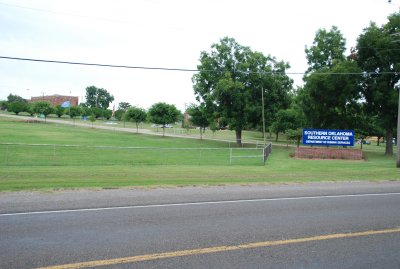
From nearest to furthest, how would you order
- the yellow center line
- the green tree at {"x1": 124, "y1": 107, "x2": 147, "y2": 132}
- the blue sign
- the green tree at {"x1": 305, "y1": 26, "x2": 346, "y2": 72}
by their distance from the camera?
the yellow center line
the blue sign
the green tree at {"x1": 305, "y1": 26, "x2": 346, "y2": 72}
the green tree at {"x1": 124, "y1": 107, "x2": 147, "y2": 132}

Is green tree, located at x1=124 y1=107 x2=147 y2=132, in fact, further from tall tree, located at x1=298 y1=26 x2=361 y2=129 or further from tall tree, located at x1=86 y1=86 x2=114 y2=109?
tall tree, located at x1=86 y1=86 x2=114 y2=109

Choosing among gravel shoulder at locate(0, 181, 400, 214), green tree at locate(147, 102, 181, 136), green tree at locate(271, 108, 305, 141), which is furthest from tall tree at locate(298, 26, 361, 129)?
green tree at locate(147, 102, 181, 136)

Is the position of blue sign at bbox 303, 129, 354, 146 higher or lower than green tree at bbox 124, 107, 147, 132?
lower

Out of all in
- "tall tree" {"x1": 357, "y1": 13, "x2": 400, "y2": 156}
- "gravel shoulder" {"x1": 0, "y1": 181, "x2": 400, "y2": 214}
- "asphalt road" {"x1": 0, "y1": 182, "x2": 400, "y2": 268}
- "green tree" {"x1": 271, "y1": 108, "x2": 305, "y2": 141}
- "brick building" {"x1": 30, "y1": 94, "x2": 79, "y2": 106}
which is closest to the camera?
"asphalt road" {"x1": 0, "y1": 182, "x2": 400, "y2": 268}

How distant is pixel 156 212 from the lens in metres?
8.53

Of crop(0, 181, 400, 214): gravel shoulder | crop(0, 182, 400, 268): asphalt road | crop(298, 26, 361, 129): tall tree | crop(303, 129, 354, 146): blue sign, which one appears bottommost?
crop(0, 181, 400, 214): gravel shoulder

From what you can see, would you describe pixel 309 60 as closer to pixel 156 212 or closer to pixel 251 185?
pixel 251 185

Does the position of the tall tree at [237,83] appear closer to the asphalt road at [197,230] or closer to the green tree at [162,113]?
the green tree at [162,113]

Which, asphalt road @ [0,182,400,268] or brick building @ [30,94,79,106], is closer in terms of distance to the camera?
asphalt road @ [0,182,400,268]

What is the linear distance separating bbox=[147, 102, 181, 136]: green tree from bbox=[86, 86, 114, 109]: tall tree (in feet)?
403

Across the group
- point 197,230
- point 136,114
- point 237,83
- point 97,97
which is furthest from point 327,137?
point 97,97

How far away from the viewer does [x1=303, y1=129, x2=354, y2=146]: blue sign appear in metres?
30.9

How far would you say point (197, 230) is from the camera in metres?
6.98

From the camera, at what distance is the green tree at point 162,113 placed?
61.8 metres
